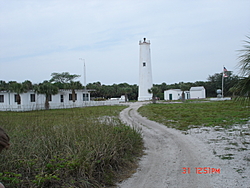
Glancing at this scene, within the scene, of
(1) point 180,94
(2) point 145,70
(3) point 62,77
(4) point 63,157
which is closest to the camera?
(4) point 63,157

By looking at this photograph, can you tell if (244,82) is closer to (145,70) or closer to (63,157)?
(63,157)

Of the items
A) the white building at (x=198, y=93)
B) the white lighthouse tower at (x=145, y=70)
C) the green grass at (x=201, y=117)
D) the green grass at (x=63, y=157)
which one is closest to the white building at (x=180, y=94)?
the white building at (x=198, y=93)

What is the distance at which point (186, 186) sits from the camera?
4781mm

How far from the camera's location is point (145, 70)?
159 feet

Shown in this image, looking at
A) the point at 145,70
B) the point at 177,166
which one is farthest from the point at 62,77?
the point at 177,166

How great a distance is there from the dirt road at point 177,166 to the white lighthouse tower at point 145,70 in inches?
1558

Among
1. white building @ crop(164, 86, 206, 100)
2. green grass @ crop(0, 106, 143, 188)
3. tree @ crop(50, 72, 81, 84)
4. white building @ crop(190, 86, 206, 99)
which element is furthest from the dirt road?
tree @ crop(50, 72, 81, 84)

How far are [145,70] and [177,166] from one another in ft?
141

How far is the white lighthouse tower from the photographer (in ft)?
159

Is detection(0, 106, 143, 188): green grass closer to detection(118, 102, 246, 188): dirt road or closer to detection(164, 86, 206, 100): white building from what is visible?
detection(118, 102, 246, 188): dirt road

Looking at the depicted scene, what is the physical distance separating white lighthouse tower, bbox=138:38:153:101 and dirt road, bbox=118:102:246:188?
3957cm

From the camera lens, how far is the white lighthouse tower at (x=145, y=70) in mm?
48375

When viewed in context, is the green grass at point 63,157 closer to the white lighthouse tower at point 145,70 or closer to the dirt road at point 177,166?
the dirt road at point 177,166

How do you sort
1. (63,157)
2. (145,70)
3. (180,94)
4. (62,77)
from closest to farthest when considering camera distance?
(63,157) → (145,70) → (180,94) → (62,77)
